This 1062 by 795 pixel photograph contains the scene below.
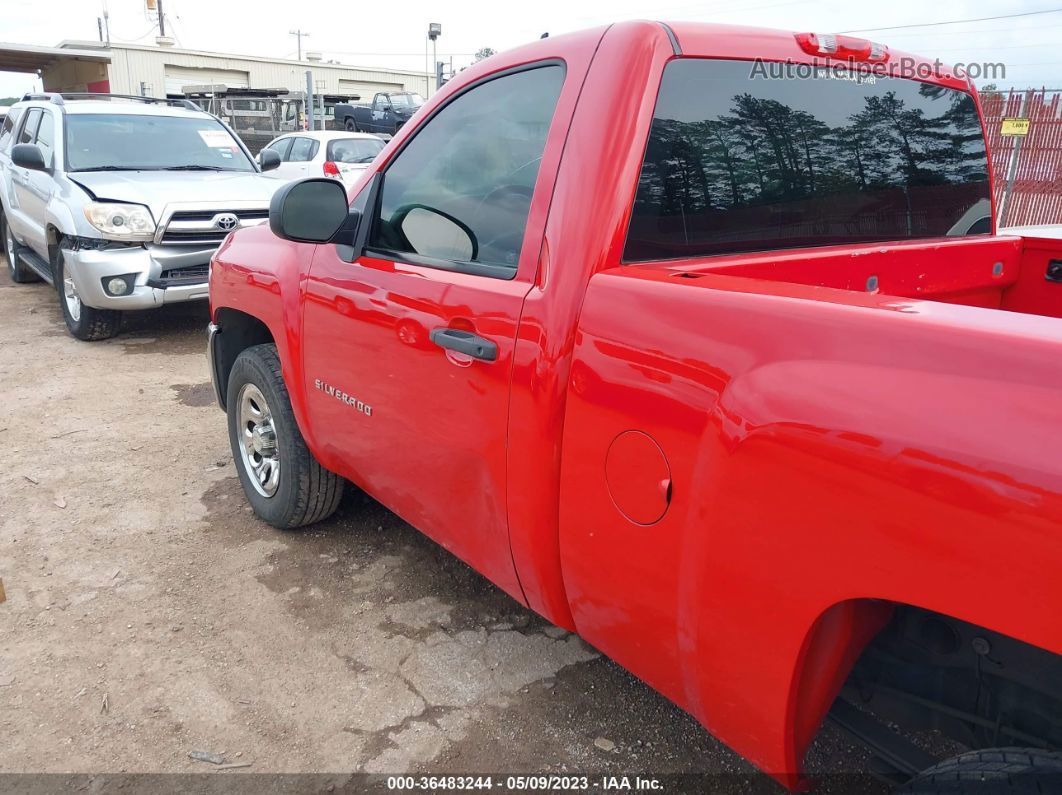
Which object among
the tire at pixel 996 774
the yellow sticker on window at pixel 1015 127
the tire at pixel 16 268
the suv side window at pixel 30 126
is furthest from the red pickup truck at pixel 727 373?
the yellow sticker on window at pixel 1015 127

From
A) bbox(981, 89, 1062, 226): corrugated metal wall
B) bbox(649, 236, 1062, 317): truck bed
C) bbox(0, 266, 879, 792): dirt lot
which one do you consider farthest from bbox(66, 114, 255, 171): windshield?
bbox(981, 89, 1062, 226): corrugated metal wall

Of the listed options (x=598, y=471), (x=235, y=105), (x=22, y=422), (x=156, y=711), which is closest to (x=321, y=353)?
(x=156, y=711)

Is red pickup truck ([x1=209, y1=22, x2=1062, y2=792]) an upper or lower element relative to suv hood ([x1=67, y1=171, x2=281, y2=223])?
lower

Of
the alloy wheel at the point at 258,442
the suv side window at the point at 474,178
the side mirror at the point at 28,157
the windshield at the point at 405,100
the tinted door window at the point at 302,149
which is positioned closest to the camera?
the suv side window at the point at 474,178

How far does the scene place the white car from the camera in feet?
42.4

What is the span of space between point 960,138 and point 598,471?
6.42ft

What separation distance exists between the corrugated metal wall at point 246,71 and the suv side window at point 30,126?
27.1 meters

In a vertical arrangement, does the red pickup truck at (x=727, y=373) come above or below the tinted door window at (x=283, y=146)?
below

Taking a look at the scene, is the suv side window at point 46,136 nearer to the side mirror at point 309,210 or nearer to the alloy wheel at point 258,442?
the alloy wheel at point 258,442

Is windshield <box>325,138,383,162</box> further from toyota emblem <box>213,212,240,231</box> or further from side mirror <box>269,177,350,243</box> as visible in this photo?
side mirror <box>269,177,350,243</box>

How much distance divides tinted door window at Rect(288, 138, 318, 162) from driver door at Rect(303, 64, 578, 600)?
448 inches

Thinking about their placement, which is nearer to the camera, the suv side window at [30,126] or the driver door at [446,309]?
the driver door at [446,309]

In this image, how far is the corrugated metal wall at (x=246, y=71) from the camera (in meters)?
35.8

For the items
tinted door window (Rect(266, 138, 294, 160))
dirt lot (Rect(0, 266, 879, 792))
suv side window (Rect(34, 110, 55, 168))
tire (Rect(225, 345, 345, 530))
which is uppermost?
tinted door window (Rect(266, 138, 294, 160))
